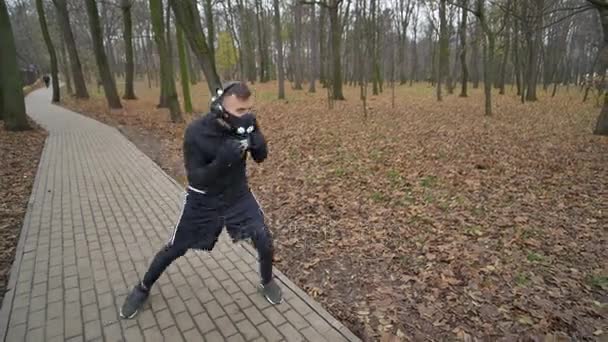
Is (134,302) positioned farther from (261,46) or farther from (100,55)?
(261,46)

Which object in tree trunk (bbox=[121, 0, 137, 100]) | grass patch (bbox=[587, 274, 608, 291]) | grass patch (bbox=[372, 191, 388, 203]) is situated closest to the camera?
grass patch (bbox=[587, 274, 608, 291])

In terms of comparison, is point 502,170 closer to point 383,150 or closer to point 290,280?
point 383,150

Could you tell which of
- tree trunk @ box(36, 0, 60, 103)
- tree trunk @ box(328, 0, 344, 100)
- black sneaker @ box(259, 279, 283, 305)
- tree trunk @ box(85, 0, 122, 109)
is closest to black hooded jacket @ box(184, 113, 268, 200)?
black sneaker @ box(259, 279, 283, 305)

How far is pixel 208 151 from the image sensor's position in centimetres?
263

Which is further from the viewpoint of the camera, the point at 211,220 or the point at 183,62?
the point at 183,62

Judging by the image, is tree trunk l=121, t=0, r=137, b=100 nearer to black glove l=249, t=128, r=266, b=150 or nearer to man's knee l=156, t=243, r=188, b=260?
man's knee l=156, t=243, r=188, b=260

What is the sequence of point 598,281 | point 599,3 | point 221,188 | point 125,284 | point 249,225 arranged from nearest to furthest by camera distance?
point 221,188
point 249,225
point 598,281
point 125,284
point 599,3

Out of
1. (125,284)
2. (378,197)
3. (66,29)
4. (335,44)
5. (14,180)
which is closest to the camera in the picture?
(125,284)

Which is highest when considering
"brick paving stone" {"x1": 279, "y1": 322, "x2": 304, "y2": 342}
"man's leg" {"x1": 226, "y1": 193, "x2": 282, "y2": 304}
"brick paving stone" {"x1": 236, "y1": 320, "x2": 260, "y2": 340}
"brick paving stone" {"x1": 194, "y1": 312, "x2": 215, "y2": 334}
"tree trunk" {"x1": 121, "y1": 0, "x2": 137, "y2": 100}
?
"tree trunk" {"x1": 121, "y1": 0, "x2": 137, "y2": 100}

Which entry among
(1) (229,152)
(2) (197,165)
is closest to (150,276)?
(2) (197,165)

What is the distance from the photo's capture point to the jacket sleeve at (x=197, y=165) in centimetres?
264

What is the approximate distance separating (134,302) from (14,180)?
20.0 feet

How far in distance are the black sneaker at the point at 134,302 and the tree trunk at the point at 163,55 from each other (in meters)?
11.8

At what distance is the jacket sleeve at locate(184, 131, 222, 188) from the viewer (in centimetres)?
264
